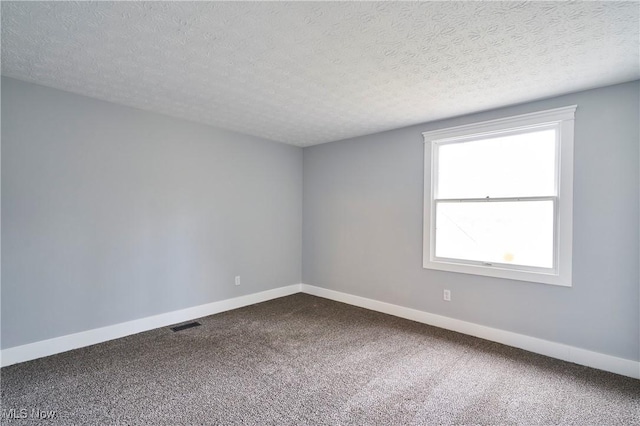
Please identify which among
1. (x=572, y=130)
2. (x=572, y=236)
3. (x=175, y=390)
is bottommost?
(x=175, y=390)

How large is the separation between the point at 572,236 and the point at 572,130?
97cm

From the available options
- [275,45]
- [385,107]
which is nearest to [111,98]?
[275,45]

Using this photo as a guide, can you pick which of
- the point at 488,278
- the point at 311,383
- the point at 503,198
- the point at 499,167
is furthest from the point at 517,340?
the point at 311,383

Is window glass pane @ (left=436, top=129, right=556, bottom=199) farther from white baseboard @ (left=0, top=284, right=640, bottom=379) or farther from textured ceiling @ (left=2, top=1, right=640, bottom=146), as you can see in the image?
white baseboard @ (left=0, top=284, right=640, bottom=379)

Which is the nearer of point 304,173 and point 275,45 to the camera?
point 275,45

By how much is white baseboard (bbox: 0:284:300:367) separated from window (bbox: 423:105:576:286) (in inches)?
105

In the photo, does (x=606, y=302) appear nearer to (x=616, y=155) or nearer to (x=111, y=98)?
(x=616, y=155)

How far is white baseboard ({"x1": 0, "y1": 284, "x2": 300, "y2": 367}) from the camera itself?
2688mm

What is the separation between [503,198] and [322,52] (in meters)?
2.41

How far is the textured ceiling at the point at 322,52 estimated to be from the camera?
171cm

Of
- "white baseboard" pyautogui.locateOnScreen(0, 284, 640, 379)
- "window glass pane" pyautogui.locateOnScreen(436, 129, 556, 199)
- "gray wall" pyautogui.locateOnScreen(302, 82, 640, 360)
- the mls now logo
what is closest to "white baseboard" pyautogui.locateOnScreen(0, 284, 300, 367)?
"white baseboard" pyautogui.locateOnScreen(0, 284, 640, 379)

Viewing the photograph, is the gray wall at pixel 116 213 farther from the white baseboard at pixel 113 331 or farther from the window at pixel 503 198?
the window at pixel 503 198

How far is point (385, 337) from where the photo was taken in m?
3.35

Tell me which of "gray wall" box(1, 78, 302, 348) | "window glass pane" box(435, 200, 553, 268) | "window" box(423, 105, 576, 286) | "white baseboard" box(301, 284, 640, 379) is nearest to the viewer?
"white baseboard" box(301, 284, 640, 379)
